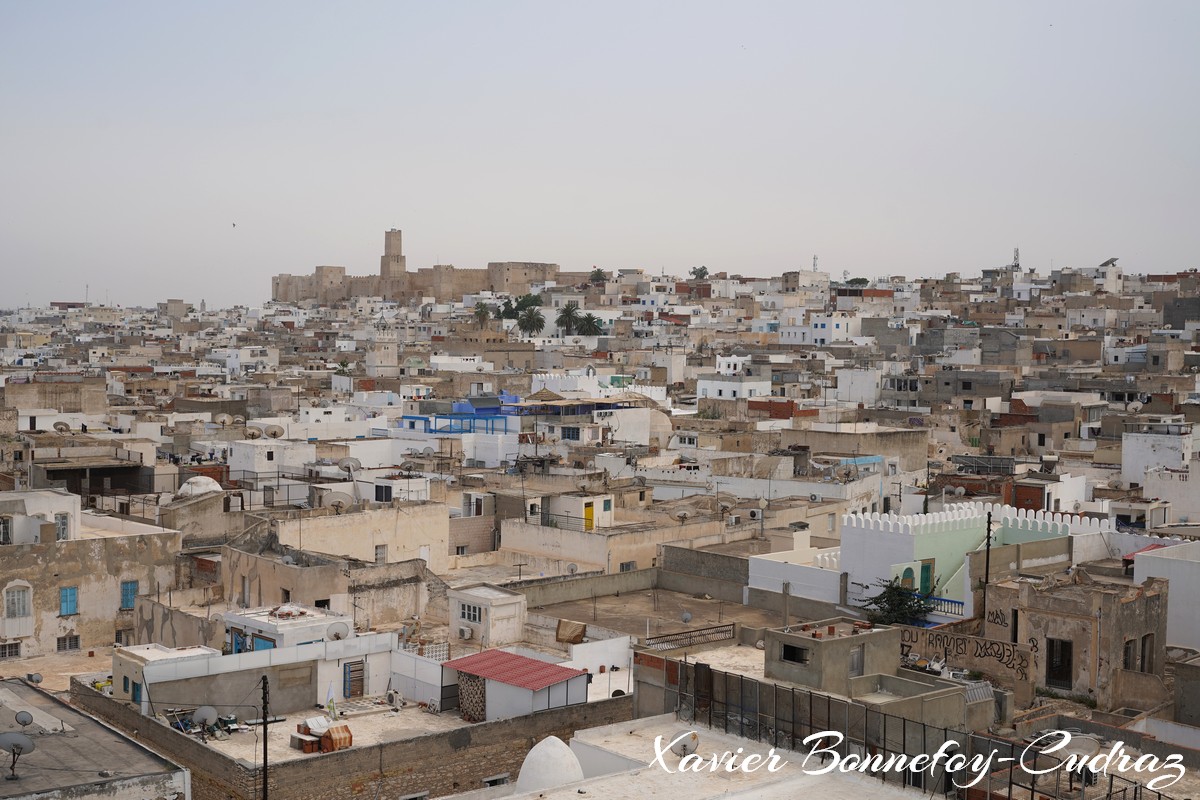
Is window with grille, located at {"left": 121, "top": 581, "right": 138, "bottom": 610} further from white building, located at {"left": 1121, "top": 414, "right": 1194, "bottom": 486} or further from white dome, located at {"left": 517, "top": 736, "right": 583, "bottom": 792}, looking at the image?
white building, located at {"left": 1121, "top": 414, "right": 1194, "bottom": 486}

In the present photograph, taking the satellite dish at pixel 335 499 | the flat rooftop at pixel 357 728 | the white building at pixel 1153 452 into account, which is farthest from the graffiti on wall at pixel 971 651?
the white building at pixel 1153 452

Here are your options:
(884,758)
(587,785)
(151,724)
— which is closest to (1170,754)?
(884,758)

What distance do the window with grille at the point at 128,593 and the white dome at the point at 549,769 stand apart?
1153 cm

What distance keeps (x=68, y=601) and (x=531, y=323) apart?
237ft

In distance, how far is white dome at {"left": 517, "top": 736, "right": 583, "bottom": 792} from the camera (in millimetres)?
12305

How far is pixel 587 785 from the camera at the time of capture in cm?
1234

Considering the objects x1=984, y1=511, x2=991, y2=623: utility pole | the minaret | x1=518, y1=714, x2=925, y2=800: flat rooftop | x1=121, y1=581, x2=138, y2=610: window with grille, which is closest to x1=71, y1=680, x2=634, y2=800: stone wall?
x1=518, y1=714, x2=925, y2=800: flat rooftop

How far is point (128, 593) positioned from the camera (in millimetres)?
22234

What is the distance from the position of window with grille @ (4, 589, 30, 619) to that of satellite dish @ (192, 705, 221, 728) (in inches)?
254

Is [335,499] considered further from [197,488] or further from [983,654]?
[983,654]

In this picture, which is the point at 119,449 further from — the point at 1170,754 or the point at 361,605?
the point at 1170,754

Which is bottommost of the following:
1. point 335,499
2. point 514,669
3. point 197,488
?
point 514,669

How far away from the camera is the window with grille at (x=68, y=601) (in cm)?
2150

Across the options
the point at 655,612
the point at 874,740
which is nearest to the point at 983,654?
the point at 655,612
